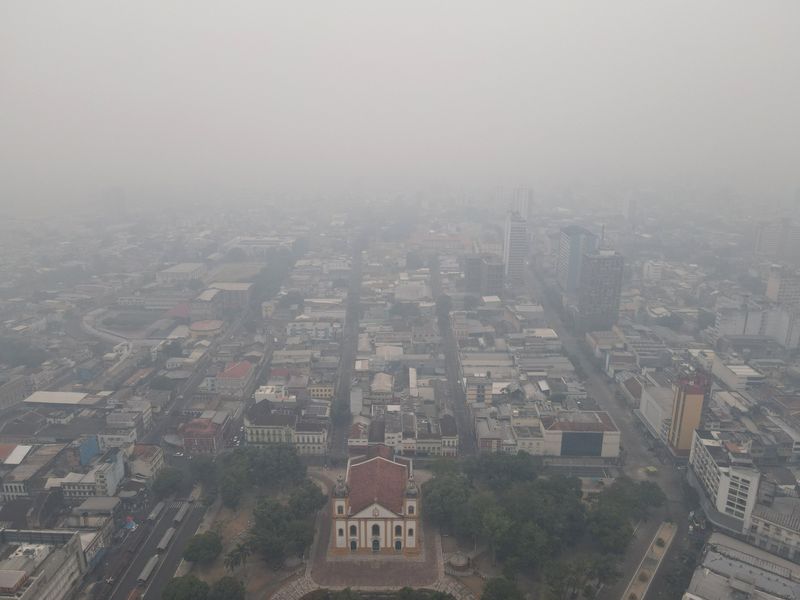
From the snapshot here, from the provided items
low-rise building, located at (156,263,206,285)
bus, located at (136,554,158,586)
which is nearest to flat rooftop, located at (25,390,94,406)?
bus, located at (136,554,158,586)

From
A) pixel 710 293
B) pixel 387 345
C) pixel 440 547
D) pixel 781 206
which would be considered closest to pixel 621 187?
pixel 781 206

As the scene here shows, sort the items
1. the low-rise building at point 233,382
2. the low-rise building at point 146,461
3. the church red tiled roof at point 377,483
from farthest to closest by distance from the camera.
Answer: the low-rise building at point 233,382
the low-rise building at point 146,461
the church red tiled roof at point 377,483

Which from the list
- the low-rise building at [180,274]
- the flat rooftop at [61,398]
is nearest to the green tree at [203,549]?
the flat rooftop at [61,398]

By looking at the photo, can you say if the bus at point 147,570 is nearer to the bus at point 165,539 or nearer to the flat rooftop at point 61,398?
the bus at point 165,539

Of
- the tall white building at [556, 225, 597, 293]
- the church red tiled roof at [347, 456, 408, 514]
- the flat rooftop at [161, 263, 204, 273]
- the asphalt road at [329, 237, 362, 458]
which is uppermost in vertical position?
the tall white building at [556, 225, 597, 293]

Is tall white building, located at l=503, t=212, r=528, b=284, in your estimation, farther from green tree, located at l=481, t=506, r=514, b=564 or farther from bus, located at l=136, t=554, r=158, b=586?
bus, located at l=136, t=554, r=158, b=586
